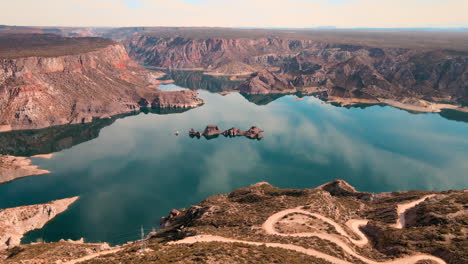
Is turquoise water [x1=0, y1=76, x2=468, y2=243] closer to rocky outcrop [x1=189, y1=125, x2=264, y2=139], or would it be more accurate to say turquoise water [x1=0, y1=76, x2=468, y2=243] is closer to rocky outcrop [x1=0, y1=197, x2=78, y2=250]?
rocky outcrop [x1=0, y1=197, x2=78, y2=250]

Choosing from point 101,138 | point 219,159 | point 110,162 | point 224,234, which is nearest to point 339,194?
point 224,234

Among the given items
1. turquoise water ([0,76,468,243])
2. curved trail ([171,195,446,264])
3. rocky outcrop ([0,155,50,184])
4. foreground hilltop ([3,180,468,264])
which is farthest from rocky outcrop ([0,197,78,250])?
curved trail ([171,195,446,264])

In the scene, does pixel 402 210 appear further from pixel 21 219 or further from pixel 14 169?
pixel 14 169

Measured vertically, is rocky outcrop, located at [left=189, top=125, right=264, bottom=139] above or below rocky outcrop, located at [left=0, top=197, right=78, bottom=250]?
above

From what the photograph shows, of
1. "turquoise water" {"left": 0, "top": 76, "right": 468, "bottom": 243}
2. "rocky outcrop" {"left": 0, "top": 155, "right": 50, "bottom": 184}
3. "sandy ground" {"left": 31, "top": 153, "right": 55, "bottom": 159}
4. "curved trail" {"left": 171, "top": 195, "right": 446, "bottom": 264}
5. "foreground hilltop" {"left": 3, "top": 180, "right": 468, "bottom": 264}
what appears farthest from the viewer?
"sandy ground" {"left": 31, "top": 153, "right": 55, "bottom": 159}

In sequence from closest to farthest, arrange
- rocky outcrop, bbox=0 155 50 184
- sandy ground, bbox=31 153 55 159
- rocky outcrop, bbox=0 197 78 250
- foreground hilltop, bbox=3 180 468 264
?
foreground hilltop, bbox=3 180 468 264 < rocky outcrop, bbox=0 197 78 250 < rocky outcrop, bbox=0 155 50 184 < sandy ground, bbox=31 153 55 159

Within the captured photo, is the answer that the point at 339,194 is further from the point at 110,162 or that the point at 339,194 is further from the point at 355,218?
the point at 110,162
